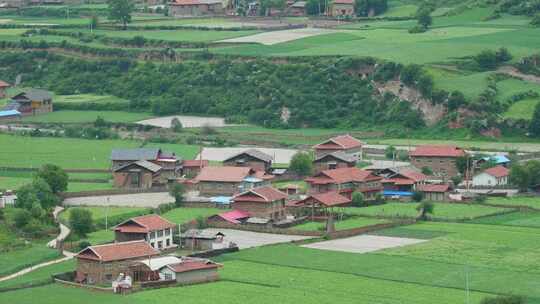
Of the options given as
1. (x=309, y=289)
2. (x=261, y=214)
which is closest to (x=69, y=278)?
(x=309, y=289)

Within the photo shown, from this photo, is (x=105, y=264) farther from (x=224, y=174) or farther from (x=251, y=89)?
(x=251, y=89)

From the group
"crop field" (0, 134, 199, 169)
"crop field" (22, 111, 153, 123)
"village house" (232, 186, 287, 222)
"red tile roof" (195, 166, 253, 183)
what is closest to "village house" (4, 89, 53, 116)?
"crop field" (22, 111, 153, 123)

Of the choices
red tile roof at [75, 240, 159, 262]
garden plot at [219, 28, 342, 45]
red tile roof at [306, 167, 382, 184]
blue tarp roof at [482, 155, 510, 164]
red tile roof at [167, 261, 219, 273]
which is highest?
garden plot at [219, 28, 342, 45]

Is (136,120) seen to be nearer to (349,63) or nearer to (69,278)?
(349,63)

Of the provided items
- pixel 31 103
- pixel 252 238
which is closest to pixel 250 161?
pixel 252 238

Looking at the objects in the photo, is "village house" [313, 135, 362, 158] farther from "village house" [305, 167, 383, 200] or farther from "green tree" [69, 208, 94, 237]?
"green tree" [69, 208, 94, 237]

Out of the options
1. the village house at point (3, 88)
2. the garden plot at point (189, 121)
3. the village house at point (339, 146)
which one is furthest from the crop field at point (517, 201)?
the village house at point (3, 88)

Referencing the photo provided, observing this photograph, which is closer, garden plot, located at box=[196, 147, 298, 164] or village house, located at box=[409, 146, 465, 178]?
village house, located at box=[409, 146, 465, 178]

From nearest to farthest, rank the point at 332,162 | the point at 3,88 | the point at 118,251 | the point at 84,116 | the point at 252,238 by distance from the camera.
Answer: the point at 118,251
the point at 252,238
the point at 332,162
the point at 84,116
the point at 3,88
